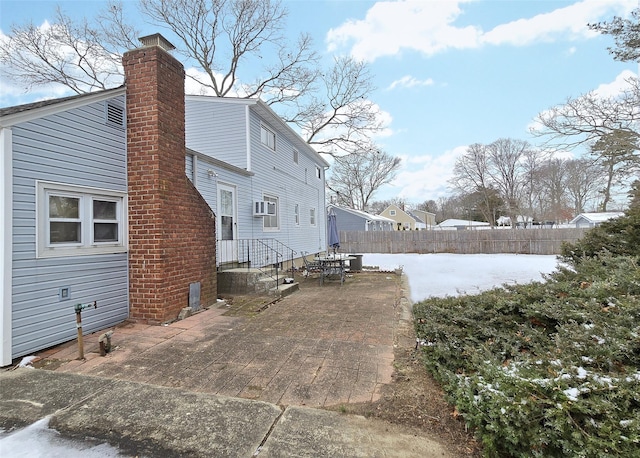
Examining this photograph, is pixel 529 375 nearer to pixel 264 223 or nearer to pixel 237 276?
pixel 237 276

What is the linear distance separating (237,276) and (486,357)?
18.8 feet

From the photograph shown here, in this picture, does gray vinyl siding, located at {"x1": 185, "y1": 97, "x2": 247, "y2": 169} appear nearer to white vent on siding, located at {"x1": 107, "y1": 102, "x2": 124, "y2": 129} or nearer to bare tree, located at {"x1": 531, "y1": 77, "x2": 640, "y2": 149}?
white vent on siding, located at {"x1": 107, "y1": 102, "x2": 124, "y2": 129}

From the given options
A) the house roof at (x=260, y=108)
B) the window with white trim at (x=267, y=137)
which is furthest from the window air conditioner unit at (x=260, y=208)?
the house roof at (x=260, y=108)

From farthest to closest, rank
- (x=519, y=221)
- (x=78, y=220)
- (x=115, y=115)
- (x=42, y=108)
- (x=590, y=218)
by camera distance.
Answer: (x=519, y=221), (x=590, y=218), (x=115, y=115), (x=78, y=220), (x=42, y=108)

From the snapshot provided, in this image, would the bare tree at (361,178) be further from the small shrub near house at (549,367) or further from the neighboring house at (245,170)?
the small shrub near house at (549,367)

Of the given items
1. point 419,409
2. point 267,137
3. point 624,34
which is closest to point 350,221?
point 267,137

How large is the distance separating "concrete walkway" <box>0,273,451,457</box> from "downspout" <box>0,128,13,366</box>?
35cm

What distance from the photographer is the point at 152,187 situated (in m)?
5.01

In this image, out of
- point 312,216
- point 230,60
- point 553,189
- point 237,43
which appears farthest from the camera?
point 553,189

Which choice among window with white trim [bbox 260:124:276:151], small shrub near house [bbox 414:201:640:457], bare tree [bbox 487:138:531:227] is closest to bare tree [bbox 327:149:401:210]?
bare tree [bbox 487:138:531:227]

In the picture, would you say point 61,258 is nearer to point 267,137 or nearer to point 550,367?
point 550,367

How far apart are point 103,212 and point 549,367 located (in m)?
5.73

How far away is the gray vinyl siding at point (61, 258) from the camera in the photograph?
12.2 ft

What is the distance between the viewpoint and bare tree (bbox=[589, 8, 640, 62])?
31.4 ft
